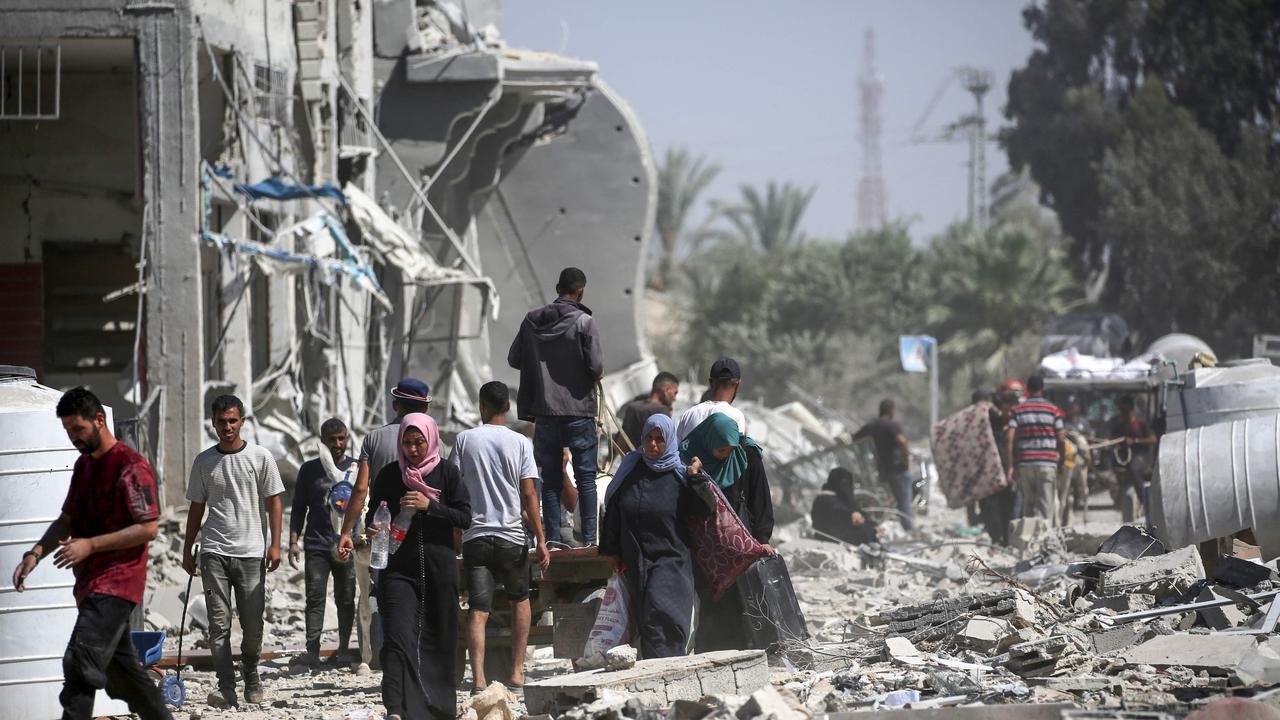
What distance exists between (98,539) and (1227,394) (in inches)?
374

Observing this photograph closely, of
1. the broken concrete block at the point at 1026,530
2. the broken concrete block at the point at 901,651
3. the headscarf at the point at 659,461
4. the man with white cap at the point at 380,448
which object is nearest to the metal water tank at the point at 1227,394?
the broken concrete block at the point at 1026,530

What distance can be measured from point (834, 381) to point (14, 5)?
1291 inches

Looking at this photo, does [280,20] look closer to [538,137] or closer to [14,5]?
[14,5]

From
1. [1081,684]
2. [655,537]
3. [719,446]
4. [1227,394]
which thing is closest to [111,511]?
[655,537]

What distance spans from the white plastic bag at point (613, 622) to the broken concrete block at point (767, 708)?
1.24m

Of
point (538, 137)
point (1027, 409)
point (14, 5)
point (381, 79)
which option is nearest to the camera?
point (14, 5)

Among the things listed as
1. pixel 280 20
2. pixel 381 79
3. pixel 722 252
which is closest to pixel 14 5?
pixel 280 20

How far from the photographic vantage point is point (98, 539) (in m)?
6.18

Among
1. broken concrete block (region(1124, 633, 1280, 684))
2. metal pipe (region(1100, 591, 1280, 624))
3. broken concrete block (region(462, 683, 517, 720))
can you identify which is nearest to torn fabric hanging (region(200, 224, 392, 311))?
broken concrete block (region(462, 683, 517, 720))

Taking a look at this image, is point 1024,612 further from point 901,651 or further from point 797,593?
point 797,593

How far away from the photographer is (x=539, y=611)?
29.2ft

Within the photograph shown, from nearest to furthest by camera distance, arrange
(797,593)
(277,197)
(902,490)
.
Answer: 1. (797,593)
2. (277,197)
3. (902,490)

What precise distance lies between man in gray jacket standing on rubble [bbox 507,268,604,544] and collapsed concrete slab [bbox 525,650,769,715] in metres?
1.76

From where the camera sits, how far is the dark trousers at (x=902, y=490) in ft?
54.8
